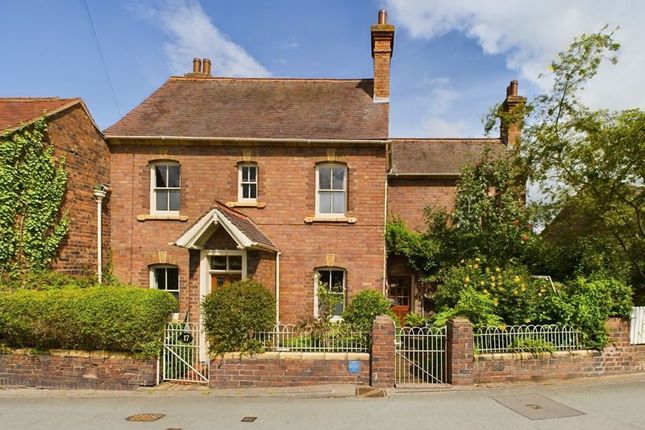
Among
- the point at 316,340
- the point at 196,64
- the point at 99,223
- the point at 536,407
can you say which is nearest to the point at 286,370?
the point at 316,340

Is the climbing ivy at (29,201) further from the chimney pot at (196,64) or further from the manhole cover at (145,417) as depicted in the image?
the chimney pot at (196,64)

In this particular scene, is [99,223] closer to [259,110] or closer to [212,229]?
[212,229]

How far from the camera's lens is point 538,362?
9.27m

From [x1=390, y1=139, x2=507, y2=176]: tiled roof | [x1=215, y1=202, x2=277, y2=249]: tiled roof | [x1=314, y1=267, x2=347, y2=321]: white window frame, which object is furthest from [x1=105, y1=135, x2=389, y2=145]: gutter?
[x1=314, y1=267, x2=347, y2=321]: white window frame

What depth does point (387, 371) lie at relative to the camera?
8.80 metres

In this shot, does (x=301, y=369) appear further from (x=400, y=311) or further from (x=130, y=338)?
(x=400, y=311)

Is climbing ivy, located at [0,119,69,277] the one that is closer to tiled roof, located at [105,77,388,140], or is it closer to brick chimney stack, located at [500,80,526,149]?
tiled roof, located at [105,77,388,140]

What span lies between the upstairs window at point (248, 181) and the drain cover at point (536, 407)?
30.0ft

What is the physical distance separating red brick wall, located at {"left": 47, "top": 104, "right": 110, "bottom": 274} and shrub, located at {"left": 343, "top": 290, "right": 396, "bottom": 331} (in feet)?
26.7

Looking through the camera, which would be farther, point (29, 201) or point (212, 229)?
point (212, 229)

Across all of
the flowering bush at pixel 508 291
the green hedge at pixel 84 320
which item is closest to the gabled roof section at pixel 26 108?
the green hedge at pixel 84 320

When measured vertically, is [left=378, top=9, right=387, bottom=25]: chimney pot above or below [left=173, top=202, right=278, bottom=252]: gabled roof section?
above

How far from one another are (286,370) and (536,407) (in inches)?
197

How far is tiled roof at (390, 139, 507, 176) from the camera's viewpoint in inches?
687
